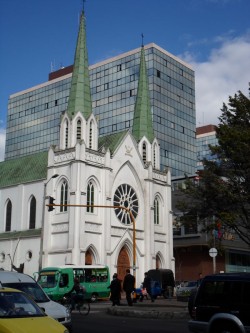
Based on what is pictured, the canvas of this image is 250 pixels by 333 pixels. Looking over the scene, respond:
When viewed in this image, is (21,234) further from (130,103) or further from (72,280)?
(130,103)

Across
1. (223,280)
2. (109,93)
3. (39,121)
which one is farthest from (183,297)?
(39,121)

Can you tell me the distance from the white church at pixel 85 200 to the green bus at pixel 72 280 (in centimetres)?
498

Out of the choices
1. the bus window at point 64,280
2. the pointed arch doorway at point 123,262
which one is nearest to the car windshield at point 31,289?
the bus window at point 64,280

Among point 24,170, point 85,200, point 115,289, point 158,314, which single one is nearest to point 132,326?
point 158,314

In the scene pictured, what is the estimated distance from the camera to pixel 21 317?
28.8ft

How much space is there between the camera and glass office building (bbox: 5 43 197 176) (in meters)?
88.4

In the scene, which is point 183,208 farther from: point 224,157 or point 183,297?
point 183,297

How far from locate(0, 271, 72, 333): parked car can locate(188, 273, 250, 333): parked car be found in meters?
3.15

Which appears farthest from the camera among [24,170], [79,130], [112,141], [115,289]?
[24,170]

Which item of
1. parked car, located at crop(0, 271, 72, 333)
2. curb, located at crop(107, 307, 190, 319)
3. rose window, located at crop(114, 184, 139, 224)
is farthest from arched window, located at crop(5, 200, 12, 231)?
parked car, located at crop(0, 271, 72, 333)

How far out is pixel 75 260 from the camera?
1558 inches

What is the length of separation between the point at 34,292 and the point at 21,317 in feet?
15.1

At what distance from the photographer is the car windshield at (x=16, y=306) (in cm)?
885

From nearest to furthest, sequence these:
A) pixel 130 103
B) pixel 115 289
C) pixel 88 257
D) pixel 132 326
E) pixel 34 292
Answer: pixel 34 292
pixel 132 326
pixel 115 289
pixel 88 257
pixel 130 103
